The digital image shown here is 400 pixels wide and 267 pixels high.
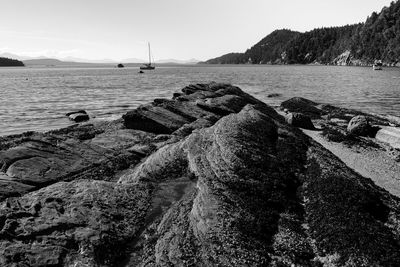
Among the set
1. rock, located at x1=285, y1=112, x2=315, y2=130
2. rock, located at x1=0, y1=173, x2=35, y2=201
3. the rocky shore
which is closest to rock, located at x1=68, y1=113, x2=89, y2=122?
the rocky shore

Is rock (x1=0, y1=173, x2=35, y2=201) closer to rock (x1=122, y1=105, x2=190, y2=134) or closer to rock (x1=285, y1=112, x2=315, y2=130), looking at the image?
rock (x1=122, y1=105, x2=190, y2=134)

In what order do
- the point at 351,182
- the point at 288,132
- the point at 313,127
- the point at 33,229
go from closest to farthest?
the point at 33,229, the point at 351,182, the point at 288,132, the point at 313,127

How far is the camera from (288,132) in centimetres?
2298

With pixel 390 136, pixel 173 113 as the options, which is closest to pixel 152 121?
pixel 173 113

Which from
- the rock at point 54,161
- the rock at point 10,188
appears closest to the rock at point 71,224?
the rock at point 10,188

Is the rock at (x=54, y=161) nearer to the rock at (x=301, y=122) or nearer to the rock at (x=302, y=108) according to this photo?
the rock at (x=301, y=122)

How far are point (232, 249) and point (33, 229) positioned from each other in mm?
6530

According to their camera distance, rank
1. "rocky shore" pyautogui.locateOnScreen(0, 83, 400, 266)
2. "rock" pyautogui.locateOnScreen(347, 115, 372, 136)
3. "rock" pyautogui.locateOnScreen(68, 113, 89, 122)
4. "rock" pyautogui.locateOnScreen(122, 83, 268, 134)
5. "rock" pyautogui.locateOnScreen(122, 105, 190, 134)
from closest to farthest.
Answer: "rocky shore" pyautogui.locateOnScreen(0, 83, 400, 266) → "rock" pyautogui.locateOnScreen(122, 105, 190, 134) → "rock" pyautogui.locateOnScreen(122, 83, 268, 134) → "rock" pyautogui.locateOnScreen(347, 115, 372, 136) → "rock" pyautogui.locateOnScreen(68, 113, 89, 122)

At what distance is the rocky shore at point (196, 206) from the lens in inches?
399

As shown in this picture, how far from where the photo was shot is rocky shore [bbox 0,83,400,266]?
33.2 ft

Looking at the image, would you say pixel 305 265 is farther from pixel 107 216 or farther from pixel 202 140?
pixel 202 140

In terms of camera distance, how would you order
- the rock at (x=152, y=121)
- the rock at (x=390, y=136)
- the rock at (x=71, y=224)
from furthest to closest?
the rock at (x=390, y=136)
the rock at (x=152, y=121)
the rock at (x=71, y=224)

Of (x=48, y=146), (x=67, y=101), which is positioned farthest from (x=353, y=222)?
(x=67, y=101)

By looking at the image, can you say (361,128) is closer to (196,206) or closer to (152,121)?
(152,121)
